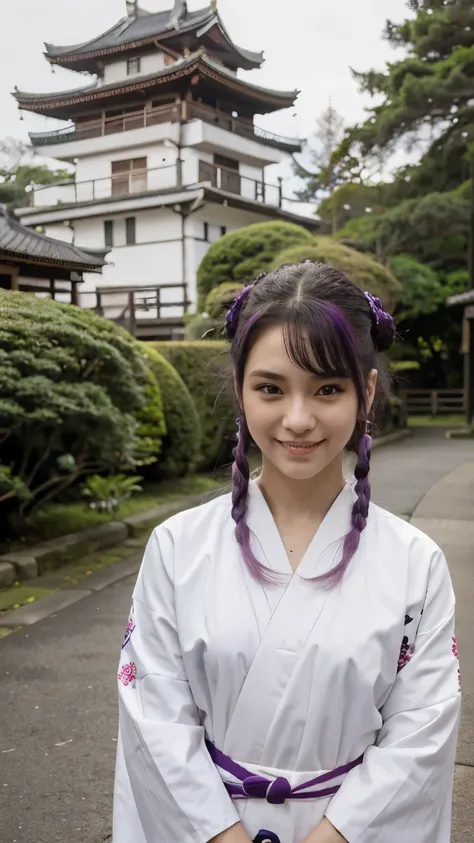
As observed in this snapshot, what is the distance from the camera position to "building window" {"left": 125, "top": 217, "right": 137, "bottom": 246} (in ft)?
46.1

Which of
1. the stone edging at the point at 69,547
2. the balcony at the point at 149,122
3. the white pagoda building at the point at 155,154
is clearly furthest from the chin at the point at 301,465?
the balcony at the point at 149,122

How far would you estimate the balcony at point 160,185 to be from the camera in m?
10.2

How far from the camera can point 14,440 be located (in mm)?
5402

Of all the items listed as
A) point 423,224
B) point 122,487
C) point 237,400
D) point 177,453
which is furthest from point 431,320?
point 237,400

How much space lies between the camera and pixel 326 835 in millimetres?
1175

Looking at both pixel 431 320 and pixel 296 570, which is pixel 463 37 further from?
pixel 296 570

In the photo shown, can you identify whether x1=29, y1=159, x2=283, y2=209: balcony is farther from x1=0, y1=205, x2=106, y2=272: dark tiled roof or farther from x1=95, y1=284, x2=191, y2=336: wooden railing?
x1=95, y1=284, x2=191, y2=336: wooden railing

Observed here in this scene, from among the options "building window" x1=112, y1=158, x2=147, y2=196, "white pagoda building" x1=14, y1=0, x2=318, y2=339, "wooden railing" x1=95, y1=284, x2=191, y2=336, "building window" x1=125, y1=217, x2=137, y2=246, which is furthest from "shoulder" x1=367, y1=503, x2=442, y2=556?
"building window" x1=125, y1=217, x2=137, y2=246

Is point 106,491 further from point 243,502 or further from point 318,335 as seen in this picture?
point 318,335

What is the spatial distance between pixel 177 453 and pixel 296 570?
666 centimetres

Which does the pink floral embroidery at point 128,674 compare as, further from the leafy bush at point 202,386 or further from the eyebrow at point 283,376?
the leafy bush at point 202,386

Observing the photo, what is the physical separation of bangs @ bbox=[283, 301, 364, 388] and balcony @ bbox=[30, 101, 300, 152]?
6.99 meters

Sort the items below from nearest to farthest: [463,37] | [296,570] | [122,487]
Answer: [296,570], [122,487], [463,37]

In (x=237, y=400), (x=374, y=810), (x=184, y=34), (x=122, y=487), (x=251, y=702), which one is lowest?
(x=122, y=487)
